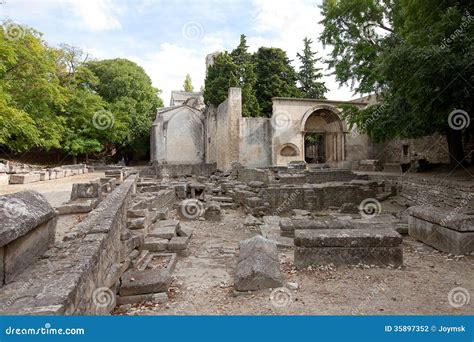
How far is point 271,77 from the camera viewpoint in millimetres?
28422

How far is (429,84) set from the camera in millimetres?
7531

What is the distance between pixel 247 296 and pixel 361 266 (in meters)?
1.95

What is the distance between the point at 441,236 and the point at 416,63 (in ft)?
14.4

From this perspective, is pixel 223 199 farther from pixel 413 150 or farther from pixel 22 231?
pixel 413 150

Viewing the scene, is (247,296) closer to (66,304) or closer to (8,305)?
(66,304)

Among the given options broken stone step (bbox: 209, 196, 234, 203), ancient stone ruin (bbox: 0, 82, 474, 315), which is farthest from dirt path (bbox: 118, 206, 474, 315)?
broken stone step (bbox: 209, 196, 234, 203)

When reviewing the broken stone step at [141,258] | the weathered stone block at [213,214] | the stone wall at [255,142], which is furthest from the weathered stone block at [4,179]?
the stone wall at [255,142]

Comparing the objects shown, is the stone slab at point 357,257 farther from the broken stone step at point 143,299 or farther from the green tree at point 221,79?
the green tree at point 221,79

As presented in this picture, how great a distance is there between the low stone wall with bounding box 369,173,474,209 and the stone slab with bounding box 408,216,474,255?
3.04 meters

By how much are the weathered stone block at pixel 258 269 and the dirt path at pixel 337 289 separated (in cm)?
13

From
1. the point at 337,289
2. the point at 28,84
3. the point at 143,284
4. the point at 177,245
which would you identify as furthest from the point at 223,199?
the point at 28,84

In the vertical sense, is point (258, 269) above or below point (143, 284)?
above

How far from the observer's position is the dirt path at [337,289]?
3432 mm

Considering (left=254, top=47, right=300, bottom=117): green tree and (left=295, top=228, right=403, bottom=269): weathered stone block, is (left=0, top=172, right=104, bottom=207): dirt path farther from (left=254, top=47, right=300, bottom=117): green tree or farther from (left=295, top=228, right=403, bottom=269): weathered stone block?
(left=254, top=47, right=300, bottom=117): green tree
